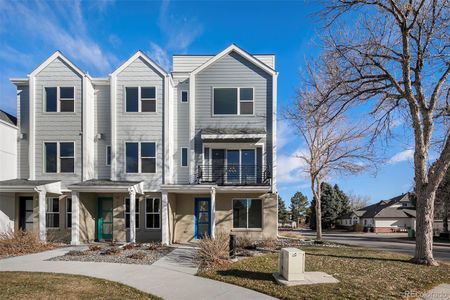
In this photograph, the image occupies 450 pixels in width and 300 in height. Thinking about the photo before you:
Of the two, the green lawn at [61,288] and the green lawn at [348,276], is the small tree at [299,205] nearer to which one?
the green lawn at [348,276]

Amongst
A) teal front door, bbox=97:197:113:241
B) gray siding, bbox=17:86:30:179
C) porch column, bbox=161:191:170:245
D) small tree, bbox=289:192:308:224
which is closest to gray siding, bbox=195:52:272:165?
porch column, bbox=161:191:170:245

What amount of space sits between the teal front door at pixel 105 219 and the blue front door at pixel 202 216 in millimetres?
4753

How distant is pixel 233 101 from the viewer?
62.0ft

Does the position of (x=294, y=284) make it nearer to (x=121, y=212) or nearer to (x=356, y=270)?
(x=356, y=270)

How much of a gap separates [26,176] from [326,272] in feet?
53.8

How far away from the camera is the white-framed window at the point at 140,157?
60.5 ft

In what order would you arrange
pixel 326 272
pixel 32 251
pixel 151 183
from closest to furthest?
pixel 326 272 → pixel 32 251 → pixel 151 183

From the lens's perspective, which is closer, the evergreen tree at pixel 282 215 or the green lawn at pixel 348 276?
the green lawn at pixel 348 276

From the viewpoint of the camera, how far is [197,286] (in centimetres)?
868

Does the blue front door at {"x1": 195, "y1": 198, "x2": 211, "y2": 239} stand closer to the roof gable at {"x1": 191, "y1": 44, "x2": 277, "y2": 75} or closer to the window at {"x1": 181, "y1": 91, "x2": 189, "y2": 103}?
the window at {"x1": 181, "y1": 91, "x2": 189, "y2": 103}

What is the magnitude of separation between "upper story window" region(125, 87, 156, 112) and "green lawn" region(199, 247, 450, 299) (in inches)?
410

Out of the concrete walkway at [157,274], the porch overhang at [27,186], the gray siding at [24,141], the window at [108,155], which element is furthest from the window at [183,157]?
the gray siding at [24,141]

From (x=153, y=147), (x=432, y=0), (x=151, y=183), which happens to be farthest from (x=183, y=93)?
(x=432, y=0)

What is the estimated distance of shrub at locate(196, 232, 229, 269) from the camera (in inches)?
444
